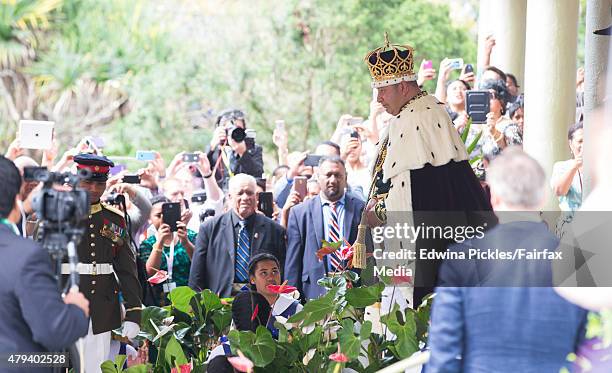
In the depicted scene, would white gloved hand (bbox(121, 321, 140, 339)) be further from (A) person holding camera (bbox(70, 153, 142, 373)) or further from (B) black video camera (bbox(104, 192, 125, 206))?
→ (B) black video camera (bbox(104, 192, 125, 206))

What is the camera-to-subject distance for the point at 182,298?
7000 millimetres

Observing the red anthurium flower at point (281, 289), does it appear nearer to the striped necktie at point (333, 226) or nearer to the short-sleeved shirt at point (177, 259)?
the striped necktie at point (333, 226)

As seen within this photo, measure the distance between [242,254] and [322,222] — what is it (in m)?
0.61

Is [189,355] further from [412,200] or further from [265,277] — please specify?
[412,200]

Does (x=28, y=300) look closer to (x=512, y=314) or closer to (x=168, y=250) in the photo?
(x=512, y=314)

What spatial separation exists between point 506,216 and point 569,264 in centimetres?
39

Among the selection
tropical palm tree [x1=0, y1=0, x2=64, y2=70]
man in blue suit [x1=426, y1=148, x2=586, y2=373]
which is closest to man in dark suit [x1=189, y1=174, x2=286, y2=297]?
man in blue suit [x1=426, y1=148, x2=586, y2=373]

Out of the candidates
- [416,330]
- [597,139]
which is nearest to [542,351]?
[597,139]

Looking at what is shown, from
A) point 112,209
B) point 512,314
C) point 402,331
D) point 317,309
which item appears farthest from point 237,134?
point 512,314

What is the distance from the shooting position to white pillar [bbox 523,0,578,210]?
321 inches

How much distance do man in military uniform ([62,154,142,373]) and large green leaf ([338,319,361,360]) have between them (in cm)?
147

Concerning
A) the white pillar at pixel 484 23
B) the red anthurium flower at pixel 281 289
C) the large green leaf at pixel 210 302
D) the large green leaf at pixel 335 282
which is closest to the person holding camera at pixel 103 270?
the large green leaf at pixel 210 302

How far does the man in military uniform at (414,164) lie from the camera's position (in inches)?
256

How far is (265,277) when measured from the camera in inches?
291
